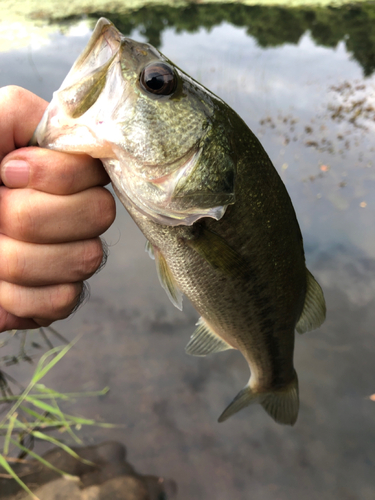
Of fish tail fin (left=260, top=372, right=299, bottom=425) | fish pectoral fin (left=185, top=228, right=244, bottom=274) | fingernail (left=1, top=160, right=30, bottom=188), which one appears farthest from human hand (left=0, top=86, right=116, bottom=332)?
fish tail fin (left=260, top=372, right=299, bottom=425)

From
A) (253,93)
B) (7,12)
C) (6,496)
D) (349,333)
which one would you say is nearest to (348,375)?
(349,333)

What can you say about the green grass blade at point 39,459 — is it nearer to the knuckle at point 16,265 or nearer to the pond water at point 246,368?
the pond water at point 246,368

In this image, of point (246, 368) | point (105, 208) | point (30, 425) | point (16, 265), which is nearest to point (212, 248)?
point (105, 208)

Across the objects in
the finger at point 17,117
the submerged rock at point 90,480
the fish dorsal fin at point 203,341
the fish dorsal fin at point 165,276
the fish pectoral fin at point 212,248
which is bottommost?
the submerged rock at point 90,480

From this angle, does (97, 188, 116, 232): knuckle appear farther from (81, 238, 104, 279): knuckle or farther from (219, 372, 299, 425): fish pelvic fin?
(219, 372, 299, 425): fish pelvic fin

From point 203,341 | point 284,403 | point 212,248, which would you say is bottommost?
point 284,403

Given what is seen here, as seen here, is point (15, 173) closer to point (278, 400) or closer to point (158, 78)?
point (158, 78)

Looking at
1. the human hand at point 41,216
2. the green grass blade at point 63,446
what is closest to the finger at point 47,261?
the human hand at point 41,216
